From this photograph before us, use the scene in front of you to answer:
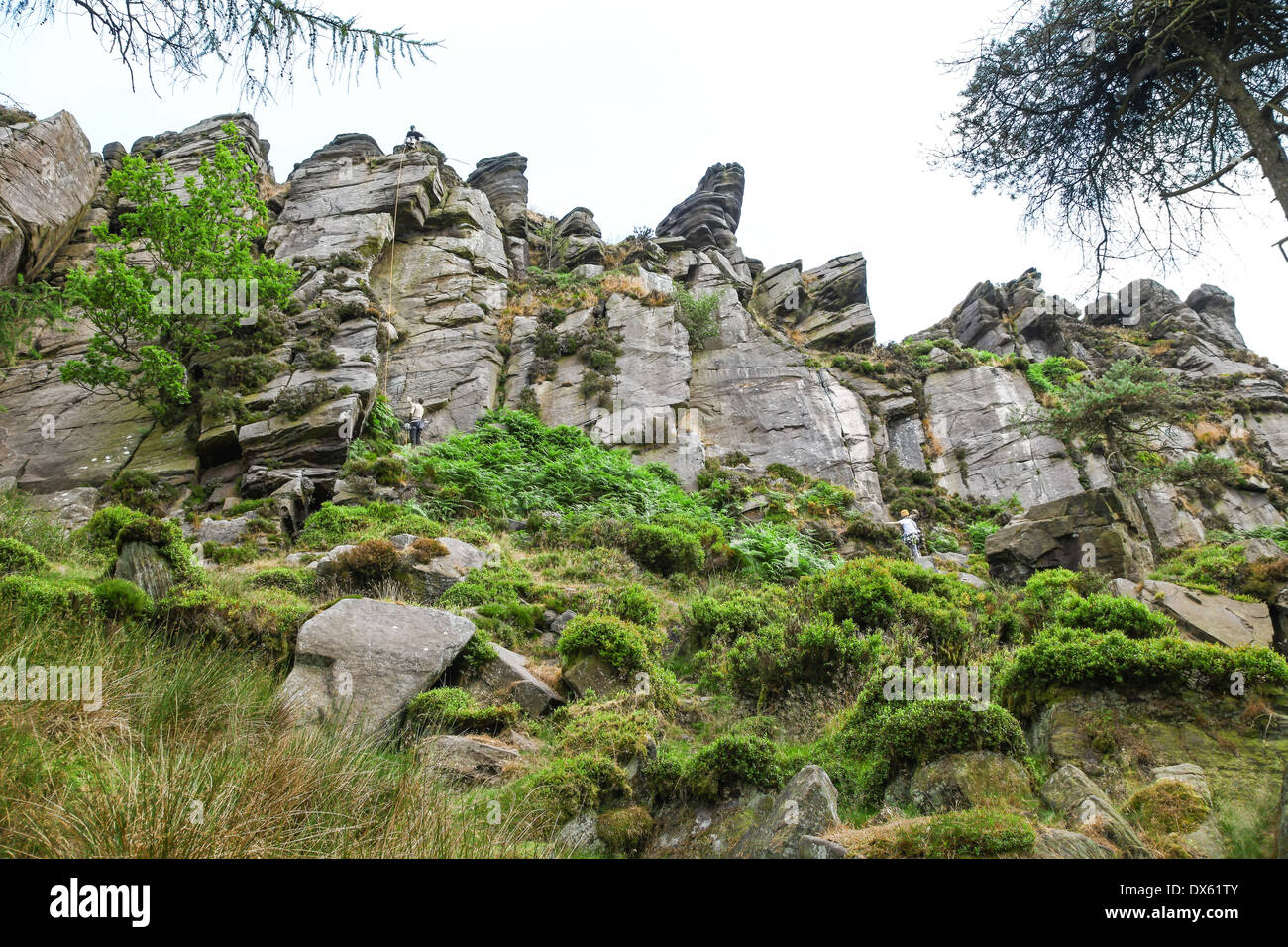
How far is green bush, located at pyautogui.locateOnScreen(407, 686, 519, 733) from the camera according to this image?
7008mm

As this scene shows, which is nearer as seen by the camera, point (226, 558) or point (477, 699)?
point (477, 699)

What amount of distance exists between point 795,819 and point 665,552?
928cm

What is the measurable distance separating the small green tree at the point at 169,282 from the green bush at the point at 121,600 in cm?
1228

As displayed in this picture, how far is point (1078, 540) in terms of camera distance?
1412 centimetres

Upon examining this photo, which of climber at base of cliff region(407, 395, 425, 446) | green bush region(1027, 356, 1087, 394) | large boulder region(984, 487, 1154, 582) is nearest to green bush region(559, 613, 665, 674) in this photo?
large boulder region(984, 487, 1154, 582)

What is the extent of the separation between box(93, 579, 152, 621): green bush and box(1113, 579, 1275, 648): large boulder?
36.6 ft

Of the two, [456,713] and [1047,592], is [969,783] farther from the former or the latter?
[1047,592]

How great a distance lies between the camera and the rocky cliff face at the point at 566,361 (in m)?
18.1

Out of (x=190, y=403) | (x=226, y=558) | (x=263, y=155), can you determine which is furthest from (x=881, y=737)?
(x=263, y=155)
